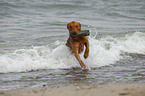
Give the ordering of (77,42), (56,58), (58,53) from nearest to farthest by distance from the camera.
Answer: (77,42), (56,58), (58,53)

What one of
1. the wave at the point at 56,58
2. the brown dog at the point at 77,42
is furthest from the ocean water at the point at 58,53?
the brown dog at the point at 77,42

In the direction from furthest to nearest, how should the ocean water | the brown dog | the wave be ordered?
the wave
the brown dog
the ocean water

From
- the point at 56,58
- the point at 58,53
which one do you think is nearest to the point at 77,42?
the point at 56,58

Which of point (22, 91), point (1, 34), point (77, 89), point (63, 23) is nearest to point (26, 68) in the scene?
point (22, 91)

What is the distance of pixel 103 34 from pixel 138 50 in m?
3.19

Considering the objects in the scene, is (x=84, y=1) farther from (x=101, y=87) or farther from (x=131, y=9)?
(x=101, y=87)

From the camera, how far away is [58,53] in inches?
316

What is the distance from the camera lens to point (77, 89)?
4.56m

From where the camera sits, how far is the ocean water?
18.7 feet

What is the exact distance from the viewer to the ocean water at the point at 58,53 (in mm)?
5688

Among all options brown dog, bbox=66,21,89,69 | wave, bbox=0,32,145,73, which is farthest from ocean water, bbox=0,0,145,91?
brown dog, bbox=66,21,89,69

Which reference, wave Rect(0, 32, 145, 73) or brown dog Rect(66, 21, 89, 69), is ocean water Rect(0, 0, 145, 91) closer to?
wave Rect(0, 32, 145, 73)

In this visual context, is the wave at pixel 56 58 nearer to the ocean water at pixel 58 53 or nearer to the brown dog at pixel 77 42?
the ocean water at pixel 58 53

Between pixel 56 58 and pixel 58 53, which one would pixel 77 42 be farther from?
pixel 58 53
